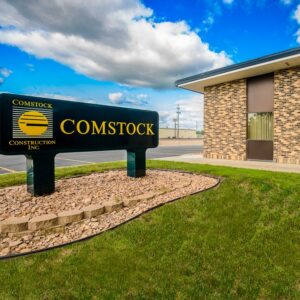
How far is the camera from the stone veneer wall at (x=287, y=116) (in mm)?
11070

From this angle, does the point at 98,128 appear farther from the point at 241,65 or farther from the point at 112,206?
the point at 241,65

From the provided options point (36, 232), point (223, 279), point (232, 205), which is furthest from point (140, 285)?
point (232, 205)

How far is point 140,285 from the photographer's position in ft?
9.59

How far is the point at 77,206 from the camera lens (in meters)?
5.16

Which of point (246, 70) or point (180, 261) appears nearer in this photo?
point (180, 261)

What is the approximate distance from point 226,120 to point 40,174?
35.5 feet

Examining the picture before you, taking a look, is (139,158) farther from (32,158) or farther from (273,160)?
(273,160)

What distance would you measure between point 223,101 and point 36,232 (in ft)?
40.1

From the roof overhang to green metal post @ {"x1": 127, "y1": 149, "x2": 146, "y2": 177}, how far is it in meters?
6.94

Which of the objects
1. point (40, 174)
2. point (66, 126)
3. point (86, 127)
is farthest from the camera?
point (86, 127)

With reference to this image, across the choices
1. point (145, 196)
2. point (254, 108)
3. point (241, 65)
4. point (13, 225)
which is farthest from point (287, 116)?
point (13, 225)

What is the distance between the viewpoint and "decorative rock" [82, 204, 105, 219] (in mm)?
4797

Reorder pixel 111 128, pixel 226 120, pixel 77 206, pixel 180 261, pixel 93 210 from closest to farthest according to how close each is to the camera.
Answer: pixel 180 261, pixel 93 210, pixel 77 206, pixel 111 128, pixel 226 120

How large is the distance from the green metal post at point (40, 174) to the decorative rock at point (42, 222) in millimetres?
1490
